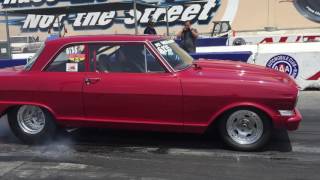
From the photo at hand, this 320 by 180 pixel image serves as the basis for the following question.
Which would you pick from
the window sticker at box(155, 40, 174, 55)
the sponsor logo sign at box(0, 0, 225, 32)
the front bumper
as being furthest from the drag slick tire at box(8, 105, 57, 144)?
the sponsor logo sign at box(0, 0, 225, 32)

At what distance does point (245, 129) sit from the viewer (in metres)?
6.38

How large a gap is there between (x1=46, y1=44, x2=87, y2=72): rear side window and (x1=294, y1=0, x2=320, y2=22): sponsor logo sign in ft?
102

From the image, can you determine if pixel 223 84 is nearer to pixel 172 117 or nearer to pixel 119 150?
pixel 172 117

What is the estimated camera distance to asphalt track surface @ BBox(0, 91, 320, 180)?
18.5ft

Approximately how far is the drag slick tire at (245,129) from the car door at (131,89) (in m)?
0.58

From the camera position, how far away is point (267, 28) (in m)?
34.9

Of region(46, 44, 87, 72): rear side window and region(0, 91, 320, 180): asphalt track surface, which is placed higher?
region(46, 44, 87, 72): rear side window

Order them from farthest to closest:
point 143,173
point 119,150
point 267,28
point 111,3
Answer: point 267,28 < point 111,3 < point 119,150 < point 143,173

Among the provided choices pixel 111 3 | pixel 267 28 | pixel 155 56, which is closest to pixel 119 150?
pixel 155 56

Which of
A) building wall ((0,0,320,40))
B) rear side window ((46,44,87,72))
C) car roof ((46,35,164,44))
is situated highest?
building wall ((0,0,320,40))

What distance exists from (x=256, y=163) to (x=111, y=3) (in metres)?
8.34

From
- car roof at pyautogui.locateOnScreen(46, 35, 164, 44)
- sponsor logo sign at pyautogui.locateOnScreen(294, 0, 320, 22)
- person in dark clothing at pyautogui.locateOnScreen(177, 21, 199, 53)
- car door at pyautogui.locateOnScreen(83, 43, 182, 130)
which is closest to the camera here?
car door at pyautogui.locateOnScreen(83, 43, 182, 130)

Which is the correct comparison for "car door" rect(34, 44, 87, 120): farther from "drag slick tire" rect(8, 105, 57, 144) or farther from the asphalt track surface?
the asphalt track surface

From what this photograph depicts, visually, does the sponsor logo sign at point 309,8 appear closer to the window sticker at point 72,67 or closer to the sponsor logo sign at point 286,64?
the sponsor logo sign at point 286,64
